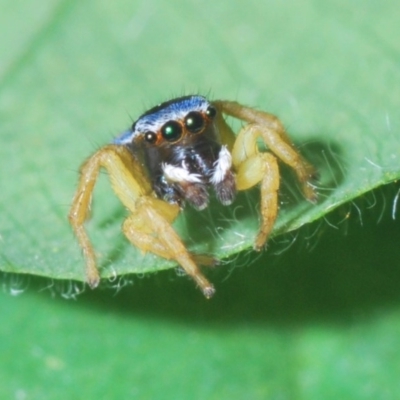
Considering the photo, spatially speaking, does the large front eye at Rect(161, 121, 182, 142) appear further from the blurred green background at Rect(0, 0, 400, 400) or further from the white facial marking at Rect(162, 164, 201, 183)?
the blurred green background at Rect(0, 0, 400, 400)

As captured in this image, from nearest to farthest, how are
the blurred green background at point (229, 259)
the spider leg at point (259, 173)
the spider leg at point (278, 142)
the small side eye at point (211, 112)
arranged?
the spider leg at point (259, 173)
the spider leg at point (278, 142)
the small side eye at point (211, 112)
the blurred green background at point (229, 259)

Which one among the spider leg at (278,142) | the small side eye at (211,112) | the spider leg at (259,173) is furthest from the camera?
the small side eye at (211,112)

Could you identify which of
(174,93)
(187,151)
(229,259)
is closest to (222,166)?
(187,151)

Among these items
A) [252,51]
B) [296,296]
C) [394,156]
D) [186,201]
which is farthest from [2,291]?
Answer: [394,156]

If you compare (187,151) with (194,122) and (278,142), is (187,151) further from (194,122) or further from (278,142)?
(278,142)

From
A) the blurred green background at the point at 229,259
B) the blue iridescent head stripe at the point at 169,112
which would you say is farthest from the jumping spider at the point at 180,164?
the blurred green background at the point at 229,259

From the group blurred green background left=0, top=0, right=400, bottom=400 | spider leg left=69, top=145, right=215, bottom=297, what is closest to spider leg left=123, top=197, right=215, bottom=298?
spider leg left=69, top=145, right=215, bottom=297

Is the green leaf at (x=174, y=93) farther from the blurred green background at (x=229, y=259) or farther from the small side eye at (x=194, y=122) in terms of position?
the small side eye at (x=194, y=122)

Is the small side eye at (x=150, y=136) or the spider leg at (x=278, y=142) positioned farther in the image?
the small side eye at (x=150, y=136)
